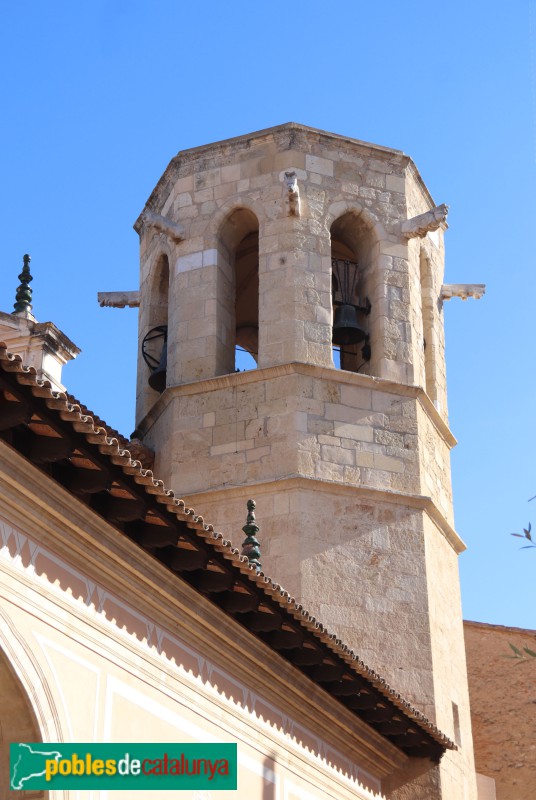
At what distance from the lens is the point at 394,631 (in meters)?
13.7

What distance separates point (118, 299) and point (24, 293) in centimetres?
515

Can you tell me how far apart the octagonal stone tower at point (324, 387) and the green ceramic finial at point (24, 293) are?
2.81m

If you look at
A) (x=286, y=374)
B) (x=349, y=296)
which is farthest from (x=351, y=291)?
(x=286, y=374)

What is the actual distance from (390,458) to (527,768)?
215 inches

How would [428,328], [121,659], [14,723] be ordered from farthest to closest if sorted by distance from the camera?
[428,328], [121,659], [14,723]

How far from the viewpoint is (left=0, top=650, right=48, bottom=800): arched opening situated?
24.4 ft

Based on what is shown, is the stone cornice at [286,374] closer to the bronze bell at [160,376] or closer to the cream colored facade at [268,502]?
the cream colored facade at [268,502]

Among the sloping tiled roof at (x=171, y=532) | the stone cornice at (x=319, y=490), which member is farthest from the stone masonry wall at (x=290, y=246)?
the sloping tiled roof at (x=171, y=532)

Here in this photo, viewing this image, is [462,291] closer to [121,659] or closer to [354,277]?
[354,277]

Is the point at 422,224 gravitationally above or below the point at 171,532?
above

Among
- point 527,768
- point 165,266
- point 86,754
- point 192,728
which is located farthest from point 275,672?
point 527,768

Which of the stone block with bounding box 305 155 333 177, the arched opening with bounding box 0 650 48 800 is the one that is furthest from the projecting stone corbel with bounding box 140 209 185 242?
the arched opening with bounding box 0 650 48 800

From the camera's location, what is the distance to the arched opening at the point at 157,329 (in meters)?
16.1

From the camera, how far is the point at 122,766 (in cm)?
834
